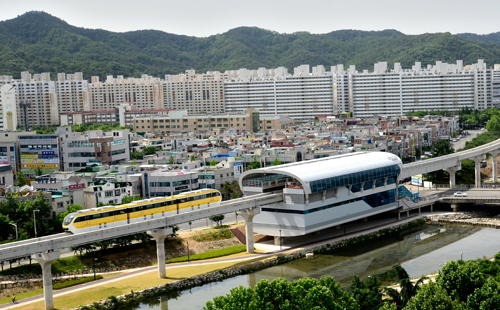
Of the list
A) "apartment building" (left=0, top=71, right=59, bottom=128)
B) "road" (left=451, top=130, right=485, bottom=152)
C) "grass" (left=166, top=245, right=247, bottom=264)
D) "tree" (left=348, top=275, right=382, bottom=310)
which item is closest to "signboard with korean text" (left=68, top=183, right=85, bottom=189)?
"grass" (left=166, top=245, right=247, bottom=264)

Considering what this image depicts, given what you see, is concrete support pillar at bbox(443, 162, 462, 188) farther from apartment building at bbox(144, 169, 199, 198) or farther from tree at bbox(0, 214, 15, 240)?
tree at bbox(0, 214, 15, 240)

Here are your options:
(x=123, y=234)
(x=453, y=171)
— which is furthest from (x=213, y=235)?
(x=453, y=171)

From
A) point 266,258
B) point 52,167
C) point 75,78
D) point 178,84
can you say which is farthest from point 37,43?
point 266,258

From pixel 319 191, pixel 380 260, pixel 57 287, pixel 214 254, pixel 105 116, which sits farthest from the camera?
pixel 105 116

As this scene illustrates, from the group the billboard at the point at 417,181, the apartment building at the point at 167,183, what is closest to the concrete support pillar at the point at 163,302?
the apartment building at the point at 167,183

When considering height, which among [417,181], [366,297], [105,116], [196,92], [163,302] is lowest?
[163,302]

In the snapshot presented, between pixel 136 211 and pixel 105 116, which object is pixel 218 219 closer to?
pixel 136 211
